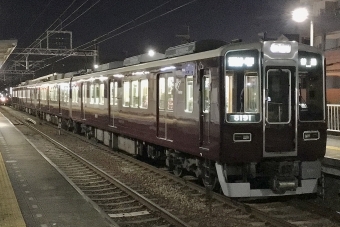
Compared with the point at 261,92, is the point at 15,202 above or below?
below

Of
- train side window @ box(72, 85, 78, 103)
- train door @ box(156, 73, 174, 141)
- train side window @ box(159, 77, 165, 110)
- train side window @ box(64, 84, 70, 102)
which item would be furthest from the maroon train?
train side window @ box(64, 84, 70, 102)

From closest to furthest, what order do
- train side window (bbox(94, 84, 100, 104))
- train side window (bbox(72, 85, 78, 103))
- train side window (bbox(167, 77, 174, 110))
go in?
train side window (bbox(167, 77, 174, 110))
train side window (bbox(94, 84, 100, 104))
train side window (bbox(72, 85, 78, 103))

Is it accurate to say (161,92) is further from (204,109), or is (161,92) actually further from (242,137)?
(242,137)

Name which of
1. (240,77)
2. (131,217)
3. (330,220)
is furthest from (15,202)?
(330,220)

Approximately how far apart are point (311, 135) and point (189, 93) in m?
2.48

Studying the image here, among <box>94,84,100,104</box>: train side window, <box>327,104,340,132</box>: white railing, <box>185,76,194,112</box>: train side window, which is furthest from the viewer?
<box>94,84,100,104</box>: train side window

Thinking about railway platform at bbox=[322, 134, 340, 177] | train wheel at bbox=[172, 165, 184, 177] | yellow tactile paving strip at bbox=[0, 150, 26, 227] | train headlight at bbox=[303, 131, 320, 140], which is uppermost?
train headlight at bbox=[303, 131, 320, 140]

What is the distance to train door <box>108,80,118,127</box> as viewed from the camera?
631 inches

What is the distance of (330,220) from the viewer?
7.85m

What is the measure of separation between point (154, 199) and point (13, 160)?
Result: 21.5ft

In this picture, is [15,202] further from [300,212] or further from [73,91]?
[73,91]

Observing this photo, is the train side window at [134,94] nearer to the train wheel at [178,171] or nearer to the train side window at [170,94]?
the train side window at [170,94]

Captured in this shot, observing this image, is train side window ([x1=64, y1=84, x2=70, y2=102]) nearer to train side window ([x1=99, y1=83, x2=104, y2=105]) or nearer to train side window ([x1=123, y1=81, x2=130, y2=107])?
train side window ([x1=99, y1=83, x2=104, y2=105])

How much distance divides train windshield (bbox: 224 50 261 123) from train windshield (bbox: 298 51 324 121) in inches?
37.0
